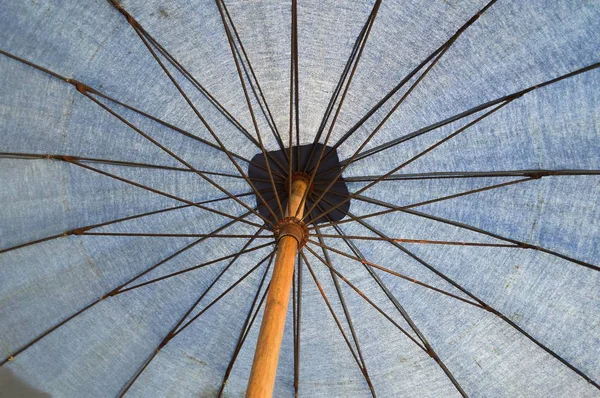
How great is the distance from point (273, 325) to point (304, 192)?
4.87 ft

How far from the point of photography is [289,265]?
15.4 feet

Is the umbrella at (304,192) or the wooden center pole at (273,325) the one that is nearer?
the wooden center pole at (273,325)

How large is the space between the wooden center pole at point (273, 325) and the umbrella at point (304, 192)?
0.02 metres

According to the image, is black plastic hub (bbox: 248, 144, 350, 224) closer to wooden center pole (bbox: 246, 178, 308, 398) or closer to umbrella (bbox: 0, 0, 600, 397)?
umbrella (bbox: 0, 0, 600, 397)

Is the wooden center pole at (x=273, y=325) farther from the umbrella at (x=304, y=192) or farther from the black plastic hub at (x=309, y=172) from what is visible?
the black plastic hub at (x=309, y=172)

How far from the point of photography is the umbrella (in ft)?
16.2

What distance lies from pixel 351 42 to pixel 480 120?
123cm

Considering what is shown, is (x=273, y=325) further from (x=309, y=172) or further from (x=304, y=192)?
(x=309, y=172)

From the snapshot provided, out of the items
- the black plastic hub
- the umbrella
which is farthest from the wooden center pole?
the black plastic hub

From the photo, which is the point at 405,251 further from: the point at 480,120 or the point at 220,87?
the point at 220,87

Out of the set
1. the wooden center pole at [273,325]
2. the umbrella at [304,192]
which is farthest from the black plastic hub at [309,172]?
the wooden center pole at [273,325]

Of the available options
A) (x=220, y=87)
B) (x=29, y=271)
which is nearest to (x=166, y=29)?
(x=220, y=87)

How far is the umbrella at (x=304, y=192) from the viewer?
4.94m

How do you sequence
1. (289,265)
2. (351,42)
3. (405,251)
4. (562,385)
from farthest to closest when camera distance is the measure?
1. (405,251)
2. (562,385)
3. (351,42)
4. (289,265)
